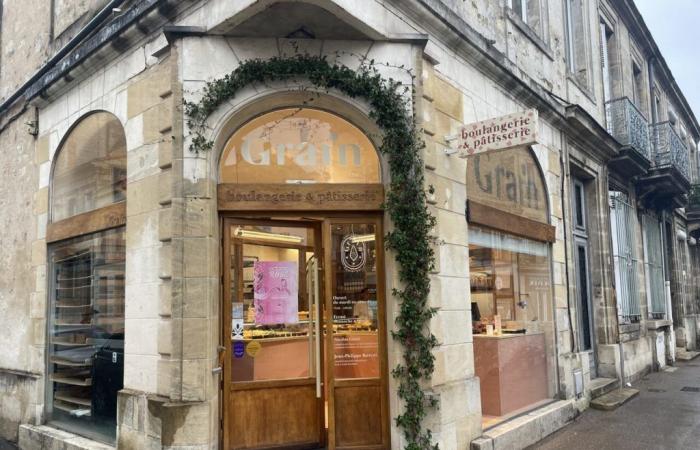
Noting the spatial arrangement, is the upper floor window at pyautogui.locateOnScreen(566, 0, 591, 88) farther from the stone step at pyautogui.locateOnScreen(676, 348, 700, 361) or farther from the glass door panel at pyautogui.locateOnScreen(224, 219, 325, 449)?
the stone step at pyautogui.locateOnScreen(676, 348, 700, 361)

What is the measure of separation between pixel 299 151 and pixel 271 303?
5.31ft

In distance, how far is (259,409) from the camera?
19.1 ft

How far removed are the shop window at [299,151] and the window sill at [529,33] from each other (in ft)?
12.6

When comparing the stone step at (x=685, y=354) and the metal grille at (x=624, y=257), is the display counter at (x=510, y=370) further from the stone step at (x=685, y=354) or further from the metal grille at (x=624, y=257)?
the stone step at (x=685, y=354)

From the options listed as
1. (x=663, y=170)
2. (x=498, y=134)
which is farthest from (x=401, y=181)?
(x=663, y=170)

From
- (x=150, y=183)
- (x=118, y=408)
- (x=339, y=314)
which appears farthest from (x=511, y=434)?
(x=150, y=183)

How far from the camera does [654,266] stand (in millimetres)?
14914

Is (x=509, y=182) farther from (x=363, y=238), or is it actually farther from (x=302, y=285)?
(x=302, y=285)

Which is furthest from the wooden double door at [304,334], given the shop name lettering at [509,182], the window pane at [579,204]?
the window pane at [579,204]

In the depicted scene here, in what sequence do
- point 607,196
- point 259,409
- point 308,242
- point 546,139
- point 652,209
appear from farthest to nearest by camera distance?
point 652,209 → point 607,196 → point 546,139 → point 308,242 → point 259,409

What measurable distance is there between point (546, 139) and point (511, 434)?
4.63 metres

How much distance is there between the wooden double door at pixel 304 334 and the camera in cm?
580

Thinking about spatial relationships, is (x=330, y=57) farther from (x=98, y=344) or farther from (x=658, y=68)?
(x=658, y=68)

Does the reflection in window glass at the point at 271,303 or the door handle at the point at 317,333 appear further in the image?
the door handle at the point at 317,333
